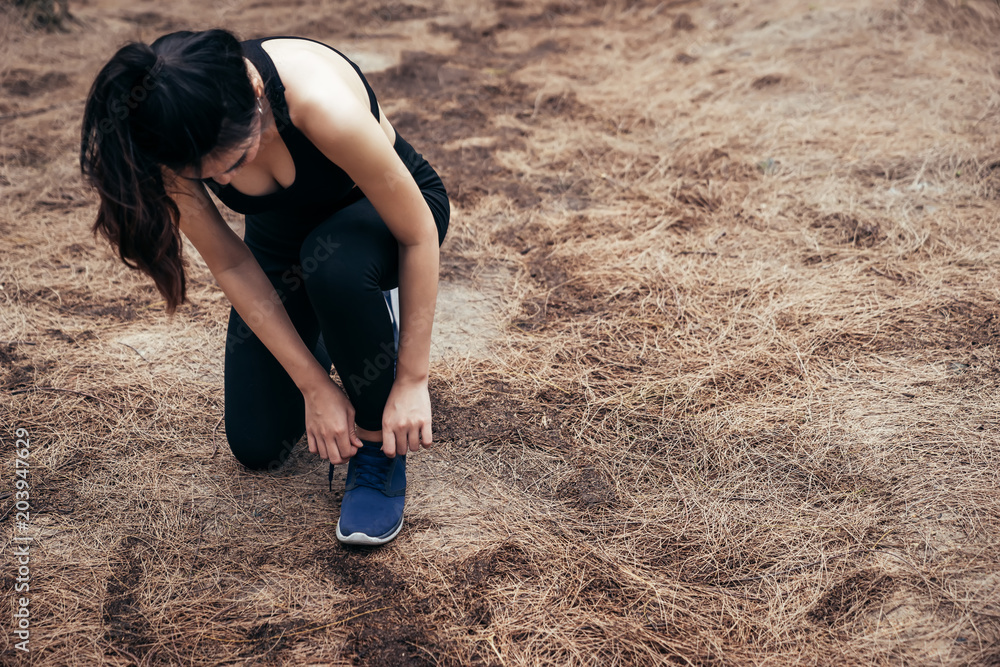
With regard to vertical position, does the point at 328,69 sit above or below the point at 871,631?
above

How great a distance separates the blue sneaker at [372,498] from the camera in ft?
4.89

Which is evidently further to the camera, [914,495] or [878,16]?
[878,16]

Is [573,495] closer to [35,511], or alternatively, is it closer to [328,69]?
[328,69]

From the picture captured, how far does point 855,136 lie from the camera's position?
3242 millimetres

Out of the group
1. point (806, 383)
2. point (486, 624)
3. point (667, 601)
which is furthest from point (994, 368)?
point (486, 624)

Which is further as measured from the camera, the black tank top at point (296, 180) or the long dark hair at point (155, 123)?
the black tank top at point (296, 180)

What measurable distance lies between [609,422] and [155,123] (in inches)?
49.7

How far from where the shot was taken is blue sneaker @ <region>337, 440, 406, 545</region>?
4.89 ft

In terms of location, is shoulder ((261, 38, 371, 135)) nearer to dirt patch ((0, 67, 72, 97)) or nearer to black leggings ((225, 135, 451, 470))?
black leggings ((225, 135, 451, 470))

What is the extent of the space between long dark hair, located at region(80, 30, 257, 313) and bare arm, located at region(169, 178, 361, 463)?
24cm

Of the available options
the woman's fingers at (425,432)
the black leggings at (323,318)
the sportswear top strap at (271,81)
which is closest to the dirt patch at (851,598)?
the woman's fingers at (425,432)

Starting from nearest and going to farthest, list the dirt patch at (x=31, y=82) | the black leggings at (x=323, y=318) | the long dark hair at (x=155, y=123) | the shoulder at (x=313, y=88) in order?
the long dark hair at (x=155, y=123) < the shoulder at (x=313, y=88) < the black leggings at (x=323, y=318) < the dirt patch at (x=31, y=82)

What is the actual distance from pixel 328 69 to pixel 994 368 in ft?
6.15

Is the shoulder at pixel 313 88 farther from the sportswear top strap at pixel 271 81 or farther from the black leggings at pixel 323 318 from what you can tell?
the black leggings at pixel 323 318
